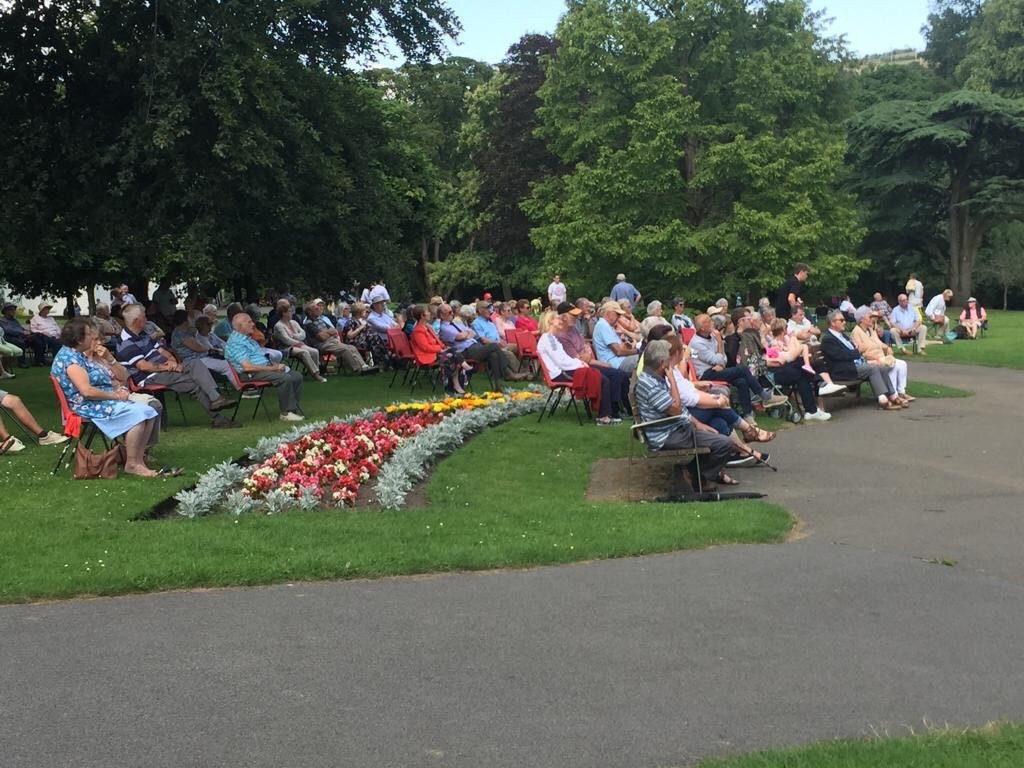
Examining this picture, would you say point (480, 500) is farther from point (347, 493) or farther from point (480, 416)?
point (480, 416)

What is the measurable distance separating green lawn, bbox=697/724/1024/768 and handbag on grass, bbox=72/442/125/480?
23.7 feet

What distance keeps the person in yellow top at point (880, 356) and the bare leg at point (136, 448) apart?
9.94 m

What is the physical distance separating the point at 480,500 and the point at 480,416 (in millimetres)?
3982

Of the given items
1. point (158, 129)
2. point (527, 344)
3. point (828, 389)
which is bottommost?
point (828, 389)

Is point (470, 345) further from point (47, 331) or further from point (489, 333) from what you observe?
point (47, 331)

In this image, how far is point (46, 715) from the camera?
4.45 metres

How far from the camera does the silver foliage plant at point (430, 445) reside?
29.5ft

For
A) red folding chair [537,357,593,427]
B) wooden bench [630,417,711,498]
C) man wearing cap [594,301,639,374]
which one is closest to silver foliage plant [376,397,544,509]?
red folding chair [537,357,593,427]

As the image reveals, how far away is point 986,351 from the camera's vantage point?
24.5m

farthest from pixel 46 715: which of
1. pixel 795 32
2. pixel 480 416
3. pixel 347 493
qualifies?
pixel 795 32

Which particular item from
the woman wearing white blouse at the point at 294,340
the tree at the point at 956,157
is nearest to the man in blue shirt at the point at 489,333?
the woman wearing white blouse at the point at 294,340

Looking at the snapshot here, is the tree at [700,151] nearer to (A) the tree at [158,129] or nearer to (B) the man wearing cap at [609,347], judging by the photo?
(A) the tree at [158,129]

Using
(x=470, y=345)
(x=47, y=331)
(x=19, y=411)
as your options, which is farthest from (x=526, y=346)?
(x=47, y=331)

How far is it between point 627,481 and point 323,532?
3572 millimetres
